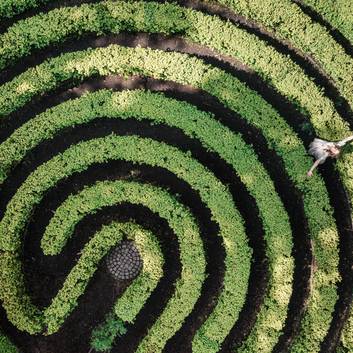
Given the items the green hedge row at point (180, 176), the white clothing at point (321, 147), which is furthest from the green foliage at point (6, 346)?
the white clothing at point (321, 147)

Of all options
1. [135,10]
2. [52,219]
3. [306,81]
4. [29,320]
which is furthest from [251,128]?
[29,320]

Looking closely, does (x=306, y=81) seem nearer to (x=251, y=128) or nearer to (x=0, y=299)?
(x=251, y=128)

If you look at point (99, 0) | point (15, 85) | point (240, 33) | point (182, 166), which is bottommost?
point (15, 85)

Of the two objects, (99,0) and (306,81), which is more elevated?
(306,81)

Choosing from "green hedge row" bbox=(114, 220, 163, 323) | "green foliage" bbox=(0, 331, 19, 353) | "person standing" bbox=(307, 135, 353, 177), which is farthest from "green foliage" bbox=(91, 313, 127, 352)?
"person standing" bbox=(307, 135, 353, 177)

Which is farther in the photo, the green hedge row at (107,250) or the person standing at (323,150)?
the green hedge row at (107,250)

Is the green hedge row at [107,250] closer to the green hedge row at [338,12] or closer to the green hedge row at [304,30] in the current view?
the green hedge row at [304,30]
